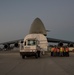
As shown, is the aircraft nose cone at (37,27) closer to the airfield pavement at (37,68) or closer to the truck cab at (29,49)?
the truck cab at (29,49)

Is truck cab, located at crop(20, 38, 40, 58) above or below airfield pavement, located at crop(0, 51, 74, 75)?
below

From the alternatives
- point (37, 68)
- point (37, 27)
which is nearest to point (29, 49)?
point (37, 68)

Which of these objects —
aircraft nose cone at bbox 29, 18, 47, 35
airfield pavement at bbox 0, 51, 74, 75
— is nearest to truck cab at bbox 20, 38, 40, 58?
airfield pavement at bbox 0, 51, 74, 75

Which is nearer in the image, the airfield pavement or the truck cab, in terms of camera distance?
the airfield pavement

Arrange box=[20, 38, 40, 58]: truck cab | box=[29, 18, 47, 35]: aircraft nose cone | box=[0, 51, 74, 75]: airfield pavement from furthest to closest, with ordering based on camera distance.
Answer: box=[29, 18, 47, 35]: aircraft nose cone < box=[20, 38, 40, 58]: truck cab < box=[0, 51, 74, 75]: airfield pavement

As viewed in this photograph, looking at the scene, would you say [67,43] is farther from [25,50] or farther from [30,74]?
[30,74]

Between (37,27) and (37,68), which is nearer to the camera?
(37,68)

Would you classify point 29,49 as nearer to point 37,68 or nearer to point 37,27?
point 37,68

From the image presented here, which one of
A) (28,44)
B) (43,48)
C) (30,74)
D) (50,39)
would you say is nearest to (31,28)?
(50,39)

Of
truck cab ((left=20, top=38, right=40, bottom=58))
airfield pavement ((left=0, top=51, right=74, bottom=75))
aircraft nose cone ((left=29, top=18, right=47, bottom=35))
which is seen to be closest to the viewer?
airfield pavement ((left=0, top=51, right=74, bottom=75))

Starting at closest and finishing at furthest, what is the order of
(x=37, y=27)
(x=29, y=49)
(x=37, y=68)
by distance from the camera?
(x=37, y=68)
(x=29, y=49)
(x=37, y=27)

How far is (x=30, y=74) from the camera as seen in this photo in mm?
11750

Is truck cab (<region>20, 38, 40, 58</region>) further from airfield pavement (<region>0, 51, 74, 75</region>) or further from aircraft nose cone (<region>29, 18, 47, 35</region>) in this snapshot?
aircraft nose cone (<region>29, 18, 47, 35</region>)

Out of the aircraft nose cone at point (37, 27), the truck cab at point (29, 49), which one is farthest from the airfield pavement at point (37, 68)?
the aircraft nose cone at point (37, 27)
